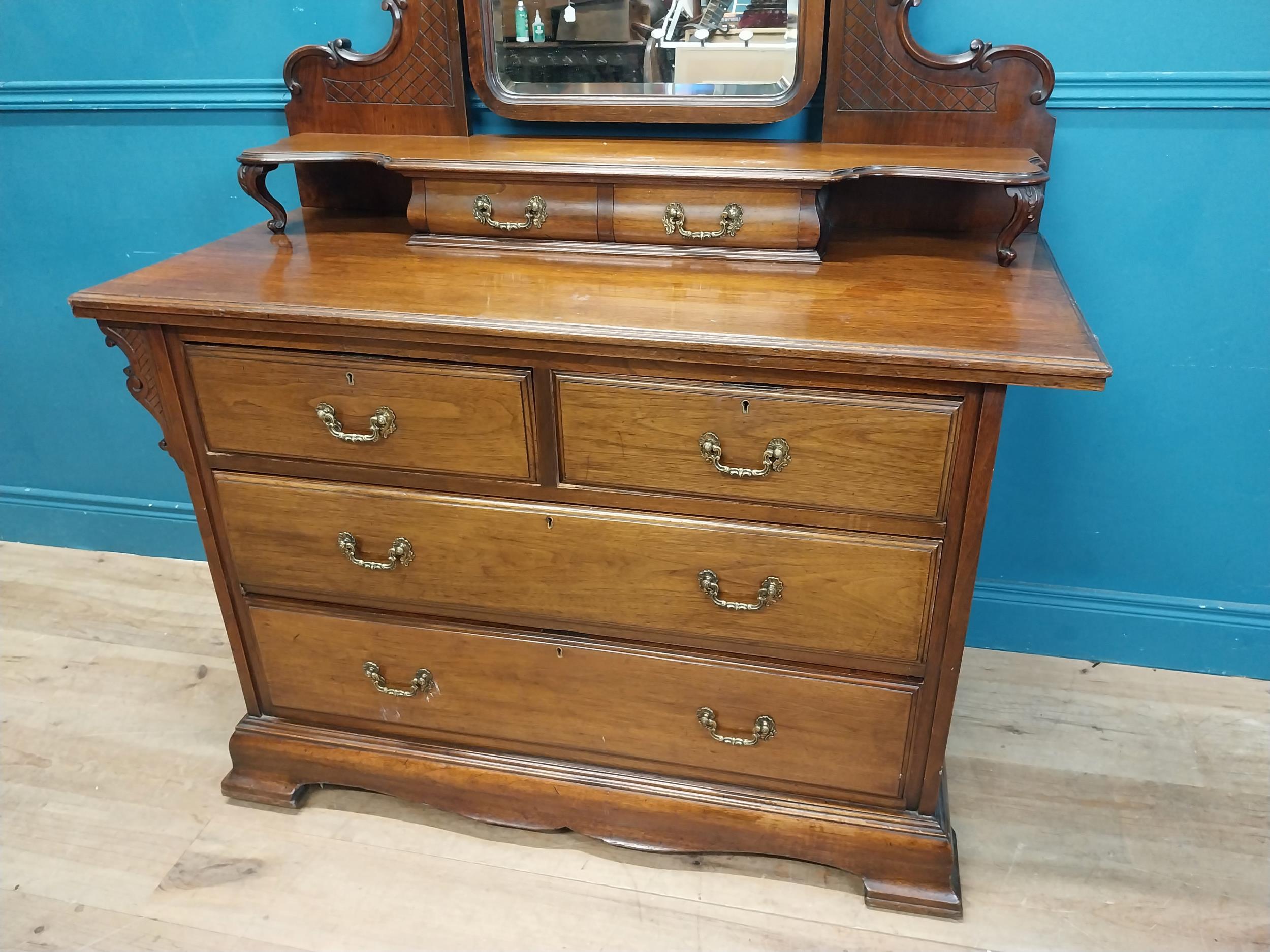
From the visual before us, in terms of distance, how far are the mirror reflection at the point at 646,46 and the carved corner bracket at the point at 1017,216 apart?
471 millimetres

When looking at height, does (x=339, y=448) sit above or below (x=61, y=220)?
below

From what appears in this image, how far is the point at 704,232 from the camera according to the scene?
1495 mm

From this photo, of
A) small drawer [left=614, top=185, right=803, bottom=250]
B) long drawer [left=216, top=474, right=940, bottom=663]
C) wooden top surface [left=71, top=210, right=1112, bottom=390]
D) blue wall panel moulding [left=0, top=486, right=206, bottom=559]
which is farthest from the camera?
blue wall panel moulding [left=0, top=486, right=206, bottom=559]

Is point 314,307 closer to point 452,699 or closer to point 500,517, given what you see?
point 500,517

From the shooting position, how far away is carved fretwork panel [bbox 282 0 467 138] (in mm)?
1731

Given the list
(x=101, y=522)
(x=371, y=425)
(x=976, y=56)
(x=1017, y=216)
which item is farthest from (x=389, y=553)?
(x=101, y=522)

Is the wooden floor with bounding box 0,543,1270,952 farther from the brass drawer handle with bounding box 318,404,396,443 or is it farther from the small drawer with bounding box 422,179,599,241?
the small drawer with bounding box 422,179,599,241

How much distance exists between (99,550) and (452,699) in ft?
4.84

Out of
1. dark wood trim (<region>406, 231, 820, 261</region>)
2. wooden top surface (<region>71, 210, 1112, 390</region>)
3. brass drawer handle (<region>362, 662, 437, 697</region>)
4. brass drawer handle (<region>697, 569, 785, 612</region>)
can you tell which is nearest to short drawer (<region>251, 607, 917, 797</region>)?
brass drawer handle (<region>362, 662, 437, 697</region>)

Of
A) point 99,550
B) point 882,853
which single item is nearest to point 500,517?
point 882,853

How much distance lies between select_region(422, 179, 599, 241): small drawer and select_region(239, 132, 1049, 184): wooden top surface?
0.12 ft

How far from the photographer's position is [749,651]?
145 centimetres

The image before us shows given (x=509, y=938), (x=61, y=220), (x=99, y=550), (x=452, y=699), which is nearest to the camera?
(x=509, y=938)

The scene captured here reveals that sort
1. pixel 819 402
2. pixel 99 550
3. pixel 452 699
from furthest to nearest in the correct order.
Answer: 1. pixel 99 550
2. pixel 452 699
3. pixel 819 402
